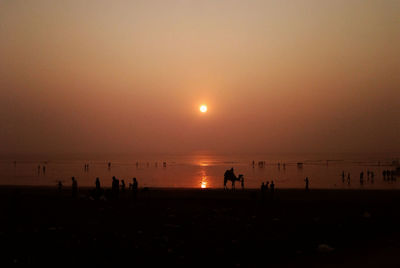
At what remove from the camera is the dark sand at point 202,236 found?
34.3 feet

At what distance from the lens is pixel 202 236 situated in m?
13.1

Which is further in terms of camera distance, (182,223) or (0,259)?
Answer: (182,223)

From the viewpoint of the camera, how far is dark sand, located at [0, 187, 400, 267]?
10469 mm

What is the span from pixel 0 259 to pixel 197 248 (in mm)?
5617

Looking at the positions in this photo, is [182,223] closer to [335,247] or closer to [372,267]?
[335,247]

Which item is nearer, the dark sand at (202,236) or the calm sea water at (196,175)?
the dark sand at (202,236)

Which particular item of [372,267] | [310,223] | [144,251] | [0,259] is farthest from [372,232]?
[0,259]

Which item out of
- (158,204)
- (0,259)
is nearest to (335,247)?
(0,259)

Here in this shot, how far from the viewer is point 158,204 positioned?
22.1m

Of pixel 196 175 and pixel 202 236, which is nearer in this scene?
pixel 202 236

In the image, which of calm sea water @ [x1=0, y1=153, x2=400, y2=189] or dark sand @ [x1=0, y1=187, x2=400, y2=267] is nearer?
dark sand @ [x1=0, y1=187, x2=400, y2=267]

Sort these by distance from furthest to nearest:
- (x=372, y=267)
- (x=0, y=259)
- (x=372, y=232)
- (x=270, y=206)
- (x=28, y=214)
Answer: (x=270, y=206)
(x=28, y=214)
(x=372, y=232)
(x=0, y=259)
(x=372, y=267)

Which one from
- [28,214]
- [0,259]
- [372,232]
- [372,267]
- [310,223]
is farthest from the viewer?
[28,214]

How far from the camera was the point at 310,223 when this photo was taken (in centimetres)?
1540
